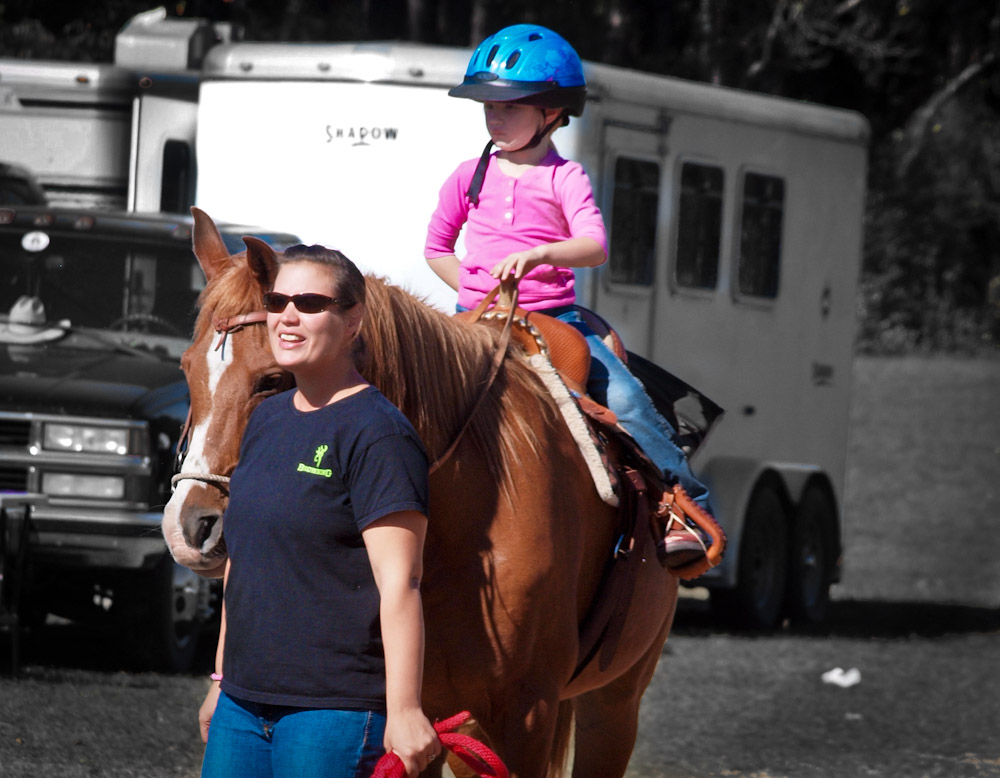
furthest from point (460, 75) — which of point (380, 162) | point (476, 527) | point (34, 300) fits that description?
point (476, 527)

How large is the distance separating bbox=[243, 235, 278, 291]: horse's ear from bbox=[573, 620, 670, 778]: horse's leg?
97.9 inches

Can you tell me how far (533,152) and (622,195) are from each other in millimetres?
6977

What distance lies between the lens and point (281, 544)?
10.9ft

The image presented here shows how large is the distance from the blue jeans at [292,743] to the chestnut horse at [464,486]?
41 cm

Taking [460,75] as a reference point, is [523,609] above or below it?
below

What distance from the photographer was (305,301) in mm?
3383

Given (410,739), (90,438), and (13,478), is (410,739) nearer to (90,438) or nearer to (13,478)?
(90,438)

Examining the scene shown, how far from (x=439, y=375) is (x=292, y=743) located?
45.8 inches

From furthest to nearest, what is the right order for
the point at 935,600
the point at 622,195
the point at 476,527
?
the point at 935,600 < the point at 622,195 < the point at 476,527

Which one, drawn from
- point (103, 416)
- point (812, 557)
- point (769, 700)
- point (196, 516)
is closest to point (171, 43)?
point (103, 416)

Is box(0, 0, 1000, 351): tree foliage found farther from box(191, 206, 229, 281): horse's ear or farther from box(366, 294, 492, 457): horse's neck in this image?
box(366, 294, 492, 457): horse's neck

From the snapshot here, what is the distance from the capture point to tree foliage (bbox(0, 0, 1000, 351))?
2516cm

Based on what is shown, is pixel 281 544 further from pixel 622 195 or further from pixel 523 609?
pixel 622 195

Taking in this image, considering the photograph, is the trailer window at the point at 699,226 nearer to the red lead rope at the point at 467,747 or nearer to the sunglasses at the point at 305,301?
the red lead rope at the point at 467,747
